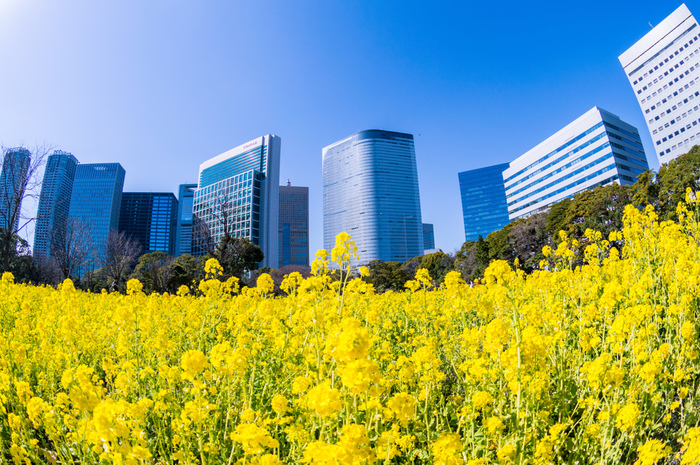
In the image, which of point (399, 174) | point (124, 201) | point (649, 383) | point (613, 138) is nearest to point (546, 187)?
point (613, 138)

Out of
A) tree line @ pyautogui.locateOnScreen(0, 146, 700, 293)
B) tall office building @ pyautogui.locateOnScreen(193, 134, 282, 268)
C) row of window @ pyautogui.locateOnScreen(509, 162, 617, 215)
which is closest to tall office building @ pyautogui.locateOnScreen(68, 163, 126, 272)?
tall office building @ pyautogui.locateOnScreen(193, 134, 282, 268)

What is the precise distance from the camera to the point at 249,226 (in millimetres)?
76500

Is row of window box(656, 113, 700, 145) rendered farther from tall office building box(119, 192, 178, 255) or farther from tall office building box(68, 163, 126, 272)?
tall office building box(68, 163, 126, 272)

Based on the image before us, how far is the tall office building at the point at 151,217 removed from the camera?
365 feet

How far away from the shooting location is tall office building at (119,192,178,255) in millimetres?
111312

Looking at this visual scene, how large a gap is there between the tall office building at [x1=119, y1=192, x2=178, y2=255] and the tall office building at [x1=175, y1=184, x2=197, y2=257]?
166 inches

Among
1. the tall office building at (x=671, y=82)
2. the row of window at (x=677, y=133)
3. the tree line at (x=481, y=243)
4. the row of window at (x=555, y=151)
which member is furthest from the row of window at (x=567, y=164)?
the tree line at (x=481, y=243)

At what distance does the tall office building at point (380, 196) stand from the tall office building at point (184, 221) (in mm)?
50091

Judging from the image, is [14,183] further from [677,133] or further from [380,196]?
[380,196]

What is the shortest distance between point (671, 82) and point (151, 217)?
139768 mm

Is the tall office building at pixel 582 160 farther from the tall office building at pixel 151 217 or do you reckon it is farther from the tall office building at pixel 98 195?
the tall office building at pixel 98 195

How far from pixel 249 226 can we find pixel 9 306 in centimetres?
7296

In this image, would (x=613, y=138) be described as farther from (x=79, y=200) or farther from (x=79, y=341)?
(x=79, y=200)

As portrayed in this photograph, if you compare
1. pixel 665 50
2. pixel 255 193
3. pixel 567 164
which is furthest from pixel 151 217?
pixel 665 50
